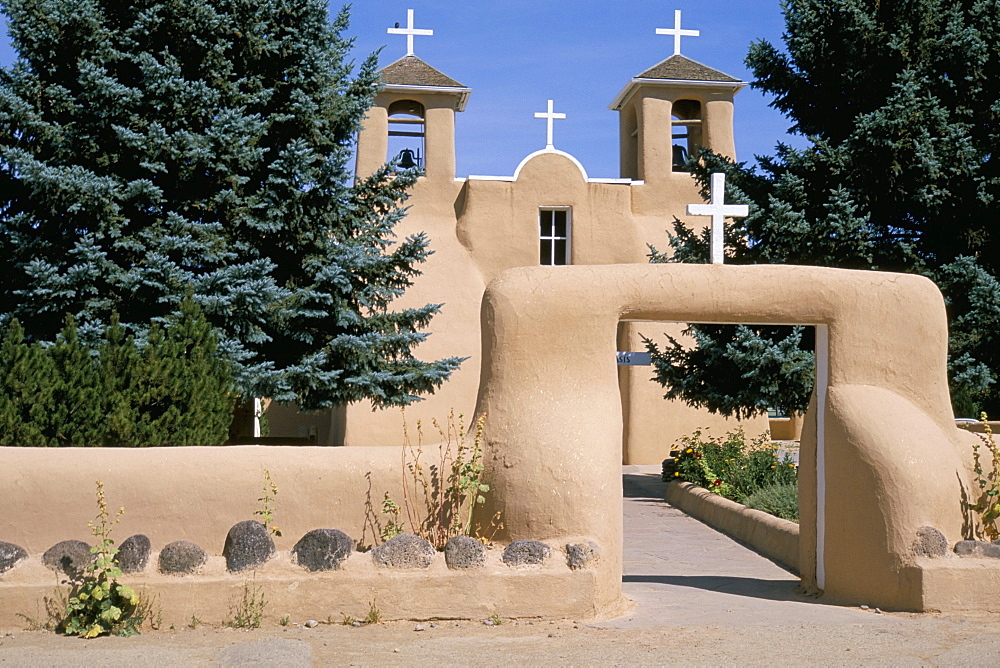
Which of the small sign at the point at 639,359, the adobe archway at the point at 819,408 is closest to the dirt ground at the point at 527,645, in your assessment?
the adobe archway at the point at 819,408

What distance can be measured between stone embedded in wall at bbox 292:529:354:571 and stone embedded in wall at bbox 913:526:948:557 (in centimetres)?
398

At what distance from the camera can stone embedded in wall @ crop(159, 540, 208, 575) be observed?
21.1 ft

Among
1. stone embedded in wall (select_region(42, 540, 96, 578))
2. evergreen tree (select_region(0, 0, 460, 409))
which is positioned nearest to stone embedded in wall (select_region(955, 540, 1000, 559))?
stone embedded in wall (select_region(42, 540, 96, 578))

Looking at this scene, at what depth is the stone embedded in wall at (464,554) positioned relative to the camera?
6625 millimetres

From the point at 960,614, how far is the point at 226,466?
5.21 m

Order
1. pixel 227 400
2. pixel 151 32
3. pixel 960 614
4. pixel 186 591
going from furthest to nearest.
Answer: pixel 151 32 → pixel 227 400 → pixel 960 614 → pixel 186 591

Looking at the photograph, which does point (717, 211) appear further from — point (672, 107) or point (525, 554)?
point (672, 107)

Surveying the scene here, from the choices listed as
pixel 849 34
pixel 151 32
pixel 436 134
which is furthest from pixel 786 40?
pixel 151 32

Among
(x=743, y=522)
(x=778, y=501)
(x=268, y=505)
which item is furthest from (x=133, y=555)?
(x=778, y=501)

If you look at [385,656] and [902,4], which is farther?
[902,4]

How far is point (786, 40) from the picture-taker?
582 inches

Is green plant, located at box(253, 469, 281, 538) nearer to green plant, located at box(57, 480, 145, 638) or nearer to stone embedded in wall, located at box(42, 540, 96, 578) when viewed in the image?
green plant, located at box(57, 480, 145, 638)

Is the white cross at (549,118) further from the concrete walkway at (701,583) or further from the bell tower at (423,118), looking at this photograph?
the concrete walkway at (701,583)

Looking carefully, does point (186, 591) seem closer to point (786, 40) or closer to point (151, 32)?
point (151, 32)
